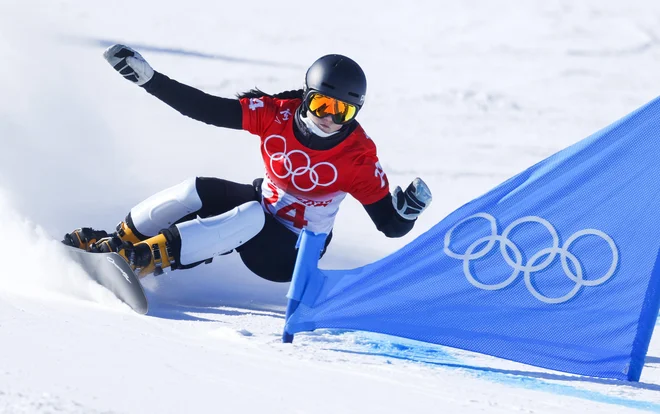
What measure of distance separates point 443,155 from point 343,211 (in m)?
1.84

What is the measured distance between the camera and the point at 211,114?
160 inches

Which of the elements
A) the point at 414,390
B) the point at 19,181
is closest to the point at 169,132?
the point at 19,181

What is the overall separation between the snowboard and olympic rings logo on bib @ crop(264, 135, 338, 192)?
811 millimetres

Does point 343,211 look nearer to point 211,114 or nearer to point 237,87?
point 211,114

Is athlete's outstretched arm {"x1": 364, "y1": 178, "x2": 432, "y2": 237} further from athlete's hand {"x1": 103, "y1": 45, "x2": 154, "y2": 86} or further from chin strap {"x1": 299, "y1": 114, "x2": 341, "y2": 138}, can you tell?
athlete's hand {"x1": 103, "y1": 45, "x2": 154, "y2": 86}

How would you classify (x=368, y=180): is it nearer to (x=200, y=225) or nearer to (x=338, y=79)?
(x=338, y=79)

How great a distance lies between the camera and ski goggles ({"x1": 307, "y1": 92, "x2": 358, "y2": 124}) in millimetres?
3867

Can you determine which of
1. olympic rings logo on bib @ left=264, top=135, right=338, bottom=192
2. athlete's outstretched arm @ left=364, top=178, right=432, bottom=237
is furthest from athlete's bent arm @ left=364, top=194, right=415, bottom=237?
olympic rings logo on bib @ left=264, top=135, right=338, bottom=192

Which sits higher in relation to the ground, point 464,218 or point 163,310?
point 464,218

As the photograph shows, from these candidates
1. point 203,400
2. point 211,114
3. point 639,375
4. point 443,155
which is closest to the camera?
point 203,400

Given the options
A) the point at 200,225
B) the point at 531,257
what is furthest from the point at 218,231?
the point at 531,257

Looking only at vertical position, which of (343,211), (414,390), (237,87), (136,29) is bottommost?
(414,390)

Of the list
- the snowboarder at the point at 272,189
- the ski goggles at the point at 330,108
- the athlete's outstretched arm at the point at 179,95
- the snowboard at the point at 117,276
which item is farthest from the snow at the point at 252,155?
the ski goggles at the point at 330,108

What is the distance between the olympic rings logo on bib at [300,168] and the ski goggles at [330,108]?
0.22 metres
